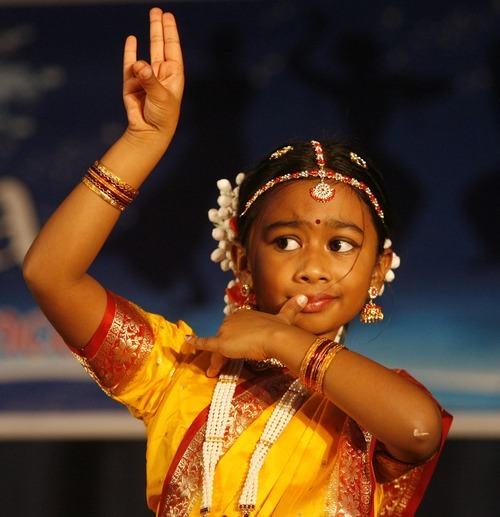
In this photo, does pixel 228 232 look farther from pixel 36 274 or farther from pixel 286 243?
pixel 36 274

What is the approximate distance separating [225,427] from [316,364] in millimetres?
283

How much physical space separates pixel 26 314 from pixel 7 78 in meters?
0.92

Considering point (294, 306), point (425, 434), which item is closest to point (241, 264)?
point (294, 306)

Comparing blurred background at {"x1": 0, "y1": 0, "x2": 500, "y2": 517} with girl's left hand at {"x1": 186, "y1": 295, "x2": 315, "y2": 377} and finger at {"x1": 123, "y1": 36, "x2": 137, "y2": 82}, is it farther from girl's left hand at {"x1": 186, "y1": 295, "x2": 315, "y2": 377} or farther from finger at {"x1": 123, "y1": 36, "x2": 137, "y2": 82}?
finger at {"x1": 123, "y1": 36, "x2": 137, "y2": 82}

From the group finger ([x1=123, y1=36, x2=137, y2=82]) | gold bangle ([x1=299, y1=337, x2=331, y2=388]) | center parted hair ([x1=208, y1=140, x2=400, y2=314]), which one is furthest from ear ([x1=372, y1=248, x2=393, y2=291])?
finger ([x1=123, y1=36, x2=137, y2=82])

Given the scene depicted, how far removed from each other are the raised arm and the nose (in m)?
0.40

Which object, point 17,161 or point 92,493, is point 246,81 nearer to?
point 17,161

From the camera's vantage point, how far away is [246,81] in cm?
361

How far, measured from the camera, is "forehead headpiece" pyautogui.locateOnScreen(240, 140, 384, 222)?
224cm

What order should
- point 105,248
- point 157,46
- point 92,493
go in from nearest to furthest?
1. point 157,46
2. point 92,493
3. point 105,248

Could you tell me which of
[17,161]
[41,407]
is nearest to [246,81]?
[17,161]

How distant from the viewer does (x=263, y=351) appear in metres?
2.05

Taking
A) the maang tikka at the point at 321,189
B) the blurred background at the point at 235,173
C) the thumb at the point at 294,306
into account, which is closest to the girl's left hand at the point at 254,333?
the thumb at the point at 294,306

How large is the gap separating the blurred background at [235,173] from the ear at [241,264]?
981 millimetres
